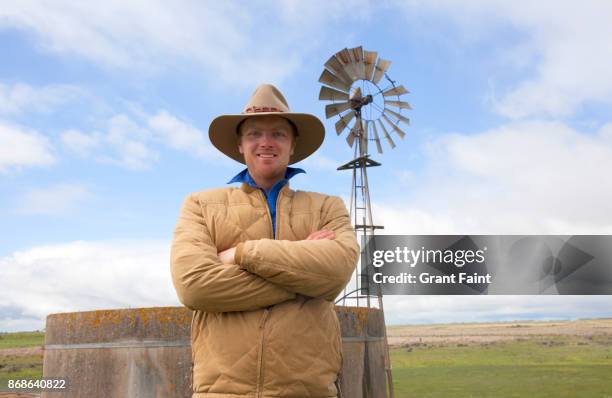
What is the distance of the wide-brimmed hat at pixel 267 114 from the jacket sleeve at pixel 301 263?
2.31 feet

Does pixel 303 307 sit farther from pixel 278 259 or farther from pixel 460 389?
pixel 460 389

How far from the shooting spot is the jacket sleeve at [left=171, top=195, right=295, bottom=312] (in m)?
2.85

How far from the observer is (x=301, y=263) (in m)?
2.86

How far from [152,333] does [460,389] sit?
14.3 meters

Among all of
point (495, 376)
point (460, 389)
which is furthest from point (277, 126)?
point (495, 376)

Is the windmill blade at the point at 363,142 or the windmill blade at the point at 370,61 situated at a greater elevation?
the windmill blade at the point at 370,61

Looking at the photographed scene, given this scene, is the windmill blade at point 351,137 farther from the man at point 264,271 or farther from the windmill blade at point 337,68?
the man at point 264,271

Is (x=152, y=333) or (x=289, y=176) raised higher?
(x=289, y=176)

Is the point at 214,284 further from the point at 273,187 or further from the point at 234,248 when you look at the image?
the point at 273,187

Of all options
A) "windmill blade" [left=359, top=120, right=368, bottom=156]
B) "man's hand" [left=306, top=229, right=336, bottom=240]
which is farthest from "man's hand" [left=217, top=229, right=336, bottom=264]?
"windmill blade" [left=359, top=120, right=368, bottom=156]

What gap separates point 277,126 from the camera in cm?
321

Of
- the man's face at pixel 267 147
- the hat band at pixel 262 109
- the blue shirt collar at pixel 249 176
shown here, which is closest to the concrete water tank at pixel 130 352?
the blue shirt collar at pixel 249 176

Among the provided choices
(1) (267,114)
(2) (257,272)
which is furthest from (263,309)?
(1) (267,114)

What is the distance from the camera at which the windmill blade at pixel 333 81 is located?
537 inches
